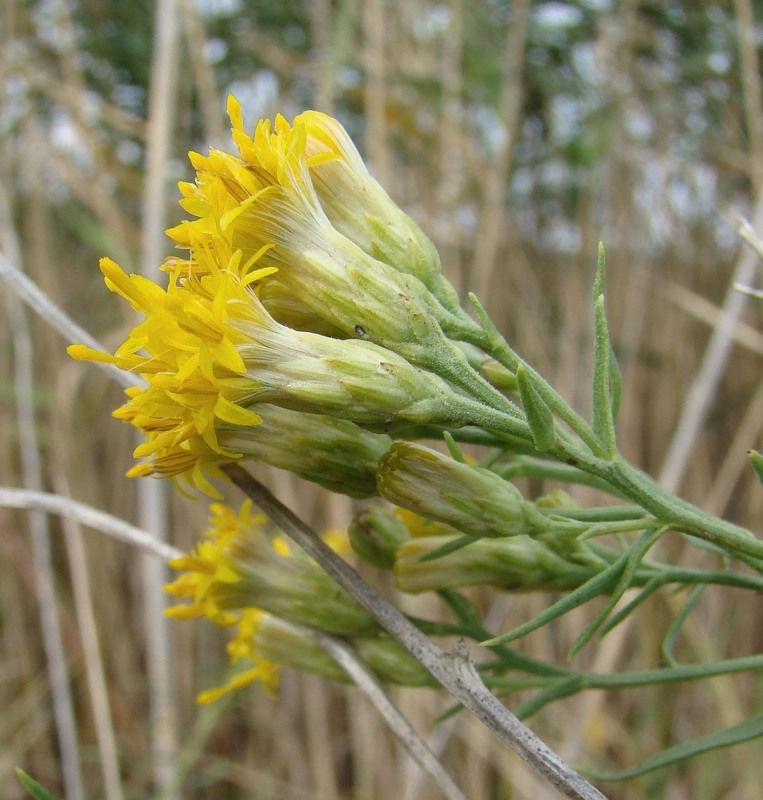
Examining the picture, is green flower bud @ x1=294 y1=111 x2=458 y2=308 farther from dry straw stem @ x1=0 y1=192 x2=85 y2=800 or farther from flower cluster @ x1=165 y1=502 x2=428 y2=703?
dry straw stem @ x1=0 y1=192 x2=85 y2=800

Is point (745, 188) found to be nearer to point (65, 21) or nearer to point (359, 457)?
point (65, 21)

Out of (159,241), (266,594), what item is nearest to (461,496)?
(266,594)

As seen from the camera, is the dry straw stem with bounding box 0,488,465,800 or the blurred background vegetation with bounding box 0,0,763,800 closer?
the dry straw stem with bounding box 0,488,465,800

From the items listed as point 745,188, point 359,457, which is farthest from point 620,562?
point 745,188

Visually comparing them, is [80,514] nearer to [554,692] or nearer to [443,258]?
[554,692]

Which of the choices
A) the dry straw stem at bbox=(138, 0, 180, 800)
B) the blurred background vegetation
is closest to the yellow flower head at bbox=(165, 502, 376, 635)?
the dry straw stem at bbox=(138, 0, 180, 800)

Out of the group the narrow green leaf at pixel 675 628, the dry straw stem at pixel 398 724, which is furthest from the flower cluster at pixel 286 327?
the narrow green leaf at pixel 675 628
